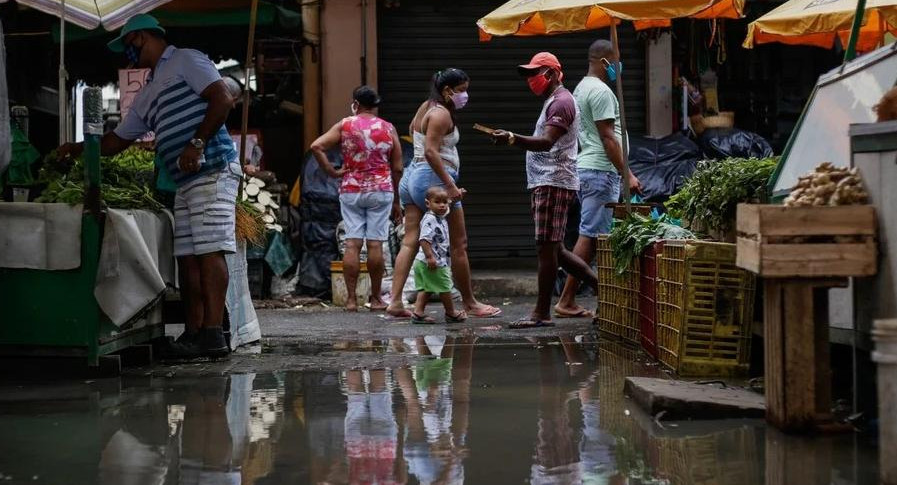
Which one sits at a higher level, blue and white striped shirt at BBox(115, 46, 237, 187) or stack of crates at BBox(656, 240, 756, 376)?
blue and white striped shirt at BBox(115, 46, 237, 187)

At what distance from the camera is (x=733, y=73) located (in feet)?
50.9

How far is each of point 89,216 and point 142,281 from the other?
49 cm

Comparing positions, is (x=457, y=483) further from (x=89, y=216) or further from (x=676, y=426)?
(x=89, y=216)

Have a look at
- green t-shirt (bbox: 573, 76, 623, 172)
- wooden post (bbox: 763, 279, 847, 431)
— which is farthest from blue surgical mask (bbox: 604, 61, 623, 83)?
wooden post (bbox: 763, 279, 847, 431)

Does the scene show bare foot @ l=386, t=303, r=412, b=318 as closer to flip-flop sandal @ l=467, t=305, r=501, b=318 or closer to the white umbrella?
flip-flop sandal @ l=467, t=305, r=501, b=318

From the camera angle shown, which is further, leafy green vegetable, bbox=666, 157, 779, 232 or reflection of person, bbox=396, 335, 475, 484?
leafy green vegetable, bbox=666, 157, 779, 232

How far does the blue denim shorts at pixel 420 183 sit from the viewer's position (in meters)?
10.7

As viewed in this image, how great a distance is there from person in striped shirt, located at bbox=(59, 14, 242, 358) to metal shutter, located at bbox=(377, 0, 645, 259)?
6746 mm

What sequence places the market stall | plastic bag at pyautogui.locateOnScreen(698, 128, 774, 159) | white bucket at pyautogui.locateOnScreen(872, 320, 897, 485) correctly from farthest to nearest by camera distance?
plastic bag at pyautogui.locateOnScreen(698, 128, 774, 159), the market stall, white bucket at pyautogui.locateOnScreen(872, 320, 897, 485)

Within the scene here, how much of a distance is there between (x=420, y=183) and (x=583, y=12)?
2.21 metres

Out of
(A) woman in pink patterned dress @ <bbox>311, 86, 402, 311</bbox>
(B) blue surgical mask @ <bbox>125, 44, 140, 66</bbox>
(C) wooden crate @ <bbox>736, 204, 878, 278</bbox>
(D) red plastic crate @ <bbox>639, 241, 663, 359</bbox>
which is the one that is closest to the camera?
(C) wooden crate @ <bbox>736, 204, 878, 278</bbox>

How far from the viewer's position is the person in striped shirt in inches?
311

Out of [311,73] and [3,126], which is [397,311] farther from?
[3,126]

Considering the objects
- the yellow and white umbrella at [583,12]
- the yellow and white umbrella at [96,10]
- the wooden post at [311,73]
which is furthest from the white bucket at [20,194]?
the wooden post at [311,73]
